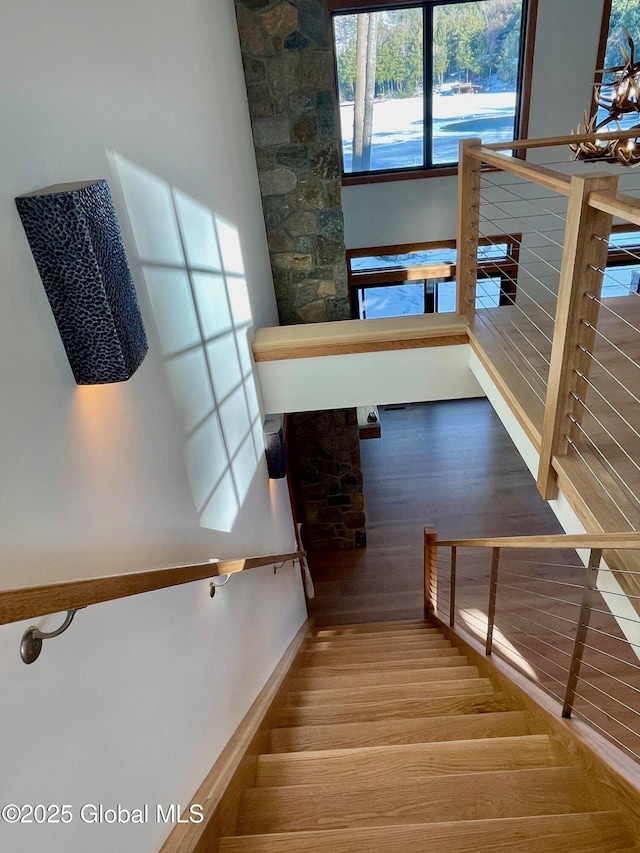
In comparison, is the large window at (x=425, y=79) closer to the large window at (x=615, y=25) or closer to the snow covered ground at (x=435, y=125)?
the snow covered ground at (x=435, y=125)

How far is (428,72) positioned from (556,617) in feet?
17.5

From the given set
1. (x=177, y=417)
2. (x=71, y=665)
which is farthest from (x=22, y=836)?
(x=177, y=417)

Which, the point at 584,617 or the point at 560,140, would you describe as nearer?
the point at 584,617

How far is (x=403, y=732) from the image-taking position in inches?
88.4

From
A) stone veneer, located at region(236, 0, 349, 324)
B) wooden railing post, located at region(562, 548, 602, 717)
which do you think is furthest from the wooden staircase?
stone veneer, located at region(236, 0, 349, 324)

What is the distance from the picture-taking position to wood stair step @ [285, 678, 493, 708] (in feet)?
8.52

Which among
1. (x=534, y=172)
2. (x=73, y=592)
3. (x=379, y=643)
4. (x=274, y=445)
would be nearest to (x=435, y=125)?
(x=274, y=445)

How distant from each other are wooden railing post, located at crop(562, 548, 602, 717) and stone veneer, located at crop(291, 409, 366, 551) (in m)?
3.30

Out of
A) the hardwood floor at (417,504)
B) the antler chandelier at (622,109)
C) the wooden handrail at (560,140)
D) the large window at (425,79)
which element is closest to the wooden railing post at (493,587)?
the wooden handrail at (560,140)

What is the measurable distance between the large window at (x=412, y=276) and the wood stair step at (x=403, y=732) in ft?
15.3

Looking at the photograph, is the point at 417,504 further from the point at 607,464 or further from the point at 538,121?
the point at 607,464

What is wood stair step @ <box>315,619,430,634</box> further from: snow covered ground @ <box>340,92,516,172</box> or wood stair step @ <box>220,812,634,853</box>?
snow covered ground @ <box>340,92,516,172</box>

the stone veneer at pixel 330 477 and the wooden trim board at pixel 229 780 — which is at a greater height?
the wooden trim board at pixel 229 780

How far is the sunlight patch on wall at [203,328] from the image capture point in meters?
1.84
